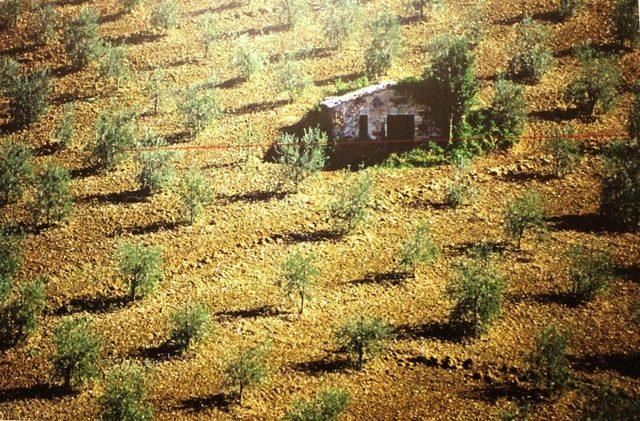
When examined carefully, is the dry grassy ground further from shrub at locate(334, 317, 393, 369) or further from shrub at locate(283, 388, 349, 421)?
shrub at locate(283, 388, 349, 421)

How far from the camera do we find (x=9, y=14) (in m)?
16.3

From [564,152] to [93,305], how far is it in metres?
9.74

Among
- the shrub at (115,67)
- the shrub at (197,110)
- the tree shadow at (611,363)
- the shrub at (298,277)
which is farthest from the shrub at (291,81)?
the tree shadow at (611,363)

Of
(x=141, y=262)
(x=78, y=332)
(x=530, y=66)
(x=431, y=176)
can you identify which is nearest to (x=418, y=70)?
(x=530, y=66)

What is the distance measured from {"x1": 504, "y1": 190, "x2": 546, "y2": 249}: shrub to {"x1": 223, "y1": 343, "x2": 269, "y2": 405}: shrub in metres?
5.09

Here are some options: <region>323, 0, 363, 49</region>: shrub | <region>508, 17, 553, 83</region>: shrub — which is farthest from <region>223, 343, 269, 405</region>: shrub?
<region>323, 0, 363, 49</region>: shrub

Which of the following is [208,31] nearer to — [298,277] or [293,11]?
[293,11]

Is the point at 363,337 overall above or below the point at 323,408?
above

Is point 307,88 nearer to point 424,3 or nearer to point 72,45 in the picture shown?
point 424,3

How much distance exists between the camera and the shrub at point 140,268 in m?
9.29

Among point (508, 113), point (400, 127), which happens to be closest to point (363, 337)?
point (400, 127)

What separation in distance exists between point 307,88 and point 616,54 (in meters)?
7.90

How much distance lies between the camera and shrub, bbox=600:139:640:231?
1028 cm

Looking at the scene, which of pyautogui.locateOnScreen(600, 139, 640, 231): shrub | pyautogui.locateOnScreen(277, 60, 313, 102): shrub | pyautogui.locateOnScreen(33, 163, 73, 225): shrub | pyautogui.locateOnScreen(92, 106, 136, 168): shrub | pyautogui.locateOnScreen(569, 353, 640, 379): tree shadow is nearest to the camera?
pyautogui.locateOnScreen(569, 353, 640, 379): tree shadow
